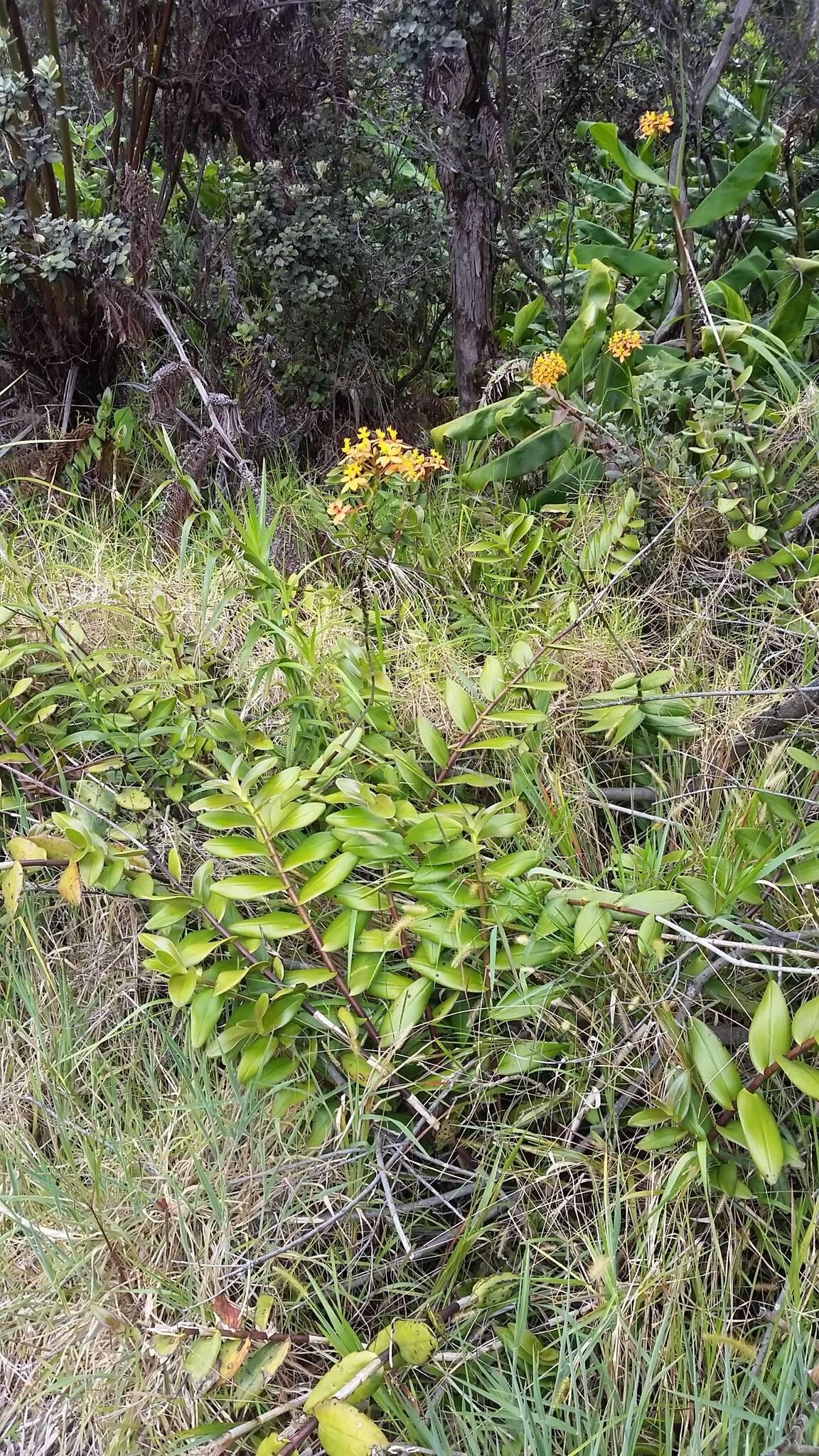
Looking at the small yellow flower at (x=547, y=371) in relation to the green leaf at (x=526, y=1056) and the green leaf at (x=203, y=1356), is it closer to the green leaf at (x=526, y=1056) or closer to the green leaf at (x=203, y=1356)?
the green leaf at (x=526, y=1056)

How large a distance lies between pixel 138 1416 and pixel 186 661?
109cm

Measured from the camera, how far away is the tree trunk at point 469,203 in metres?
2.28

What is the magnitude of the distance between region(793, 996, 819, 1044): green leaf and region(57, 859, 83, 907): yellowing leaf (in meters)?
0.83

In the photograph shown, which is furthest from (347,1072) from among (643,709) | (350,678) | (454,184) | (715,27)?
(715,27)

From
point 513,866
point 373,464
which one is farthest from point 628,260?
point 513,866

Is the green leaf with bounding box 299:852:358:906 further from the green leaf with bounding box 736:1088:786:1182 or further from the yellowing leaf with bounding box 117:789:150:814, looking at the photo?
the green leaf with bounding box 736:1088:786:1182

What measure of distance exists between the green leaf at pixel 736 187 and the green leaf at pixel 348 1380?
7.01 ft

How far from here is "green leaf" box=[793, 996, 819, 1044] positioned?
96 centimetres

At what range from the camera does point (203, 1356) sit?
0.94 m

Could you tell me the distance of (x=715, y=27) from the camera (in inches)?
91.5

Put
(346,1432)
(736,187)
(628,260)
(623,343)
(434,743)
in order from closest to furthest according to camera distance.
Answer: (346,1432)
(434,743)
(623,343)
(736,187)
(628,260)

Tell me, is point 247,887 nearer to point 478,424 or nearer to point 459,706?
point 459,706

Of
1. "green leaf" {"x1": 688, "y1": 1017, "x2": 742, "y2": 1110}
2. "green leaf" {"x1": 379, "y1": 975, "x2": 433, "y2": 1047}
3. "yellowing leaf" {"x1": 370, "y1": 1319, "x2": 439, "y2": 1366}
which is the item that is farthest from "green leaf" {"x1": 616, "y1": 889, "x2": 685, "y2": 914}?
"yellowing leaf" {"x1": 370, "y1": 1319, "x2": 439, "y2": 1366}

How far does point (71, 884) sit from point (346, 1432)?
0.66 m
